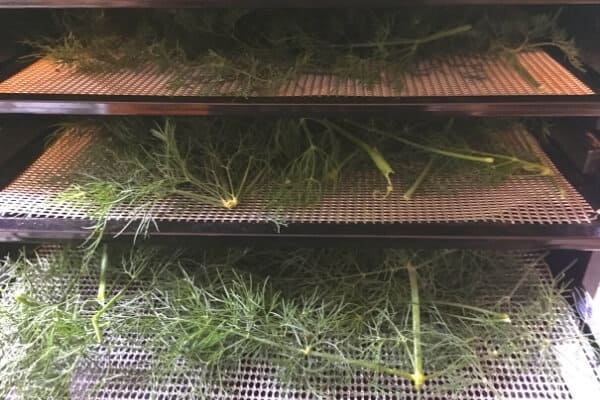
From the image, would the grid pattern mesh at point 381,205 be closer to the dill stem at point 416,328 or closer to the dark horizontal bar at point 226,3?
the dill stem at point 416,328

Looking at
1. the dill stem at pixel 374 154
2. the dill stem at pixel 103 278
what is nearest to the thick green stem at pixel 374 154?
the dill stem at pixel 374 154

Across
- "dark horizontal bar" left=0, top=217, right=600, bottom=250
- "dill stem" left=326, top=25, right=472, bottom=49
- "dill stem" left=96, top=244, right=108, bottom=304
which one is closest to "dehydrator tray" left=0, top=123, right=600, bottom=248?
"dark horizontal bar" left=0, top=217, right=600, bottom=250

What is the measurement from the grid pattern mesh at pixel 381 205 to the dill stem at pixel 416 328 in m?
0.14

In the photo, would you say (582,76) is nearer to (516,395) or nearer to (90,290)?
(516,395)

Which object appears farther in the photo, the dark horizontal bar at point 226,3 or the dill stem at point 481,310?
the dill stem at point 481,310

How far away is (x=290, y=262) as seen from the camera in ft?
3.05

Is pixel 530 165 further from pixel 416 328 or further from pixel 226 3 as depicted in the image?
pixel 226 3

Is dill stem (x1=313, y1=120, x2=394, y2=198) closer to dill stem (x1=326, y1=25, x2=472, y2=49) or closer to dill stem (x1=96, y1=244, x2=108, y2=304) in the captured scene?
dill stem (x1=326, y1=25, x2=472, y2=49)

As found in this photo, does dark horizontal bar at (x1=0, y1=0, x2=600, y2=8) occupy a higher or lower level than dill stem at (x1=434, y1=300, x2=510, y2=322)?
higher

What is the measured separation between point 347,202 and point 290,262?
17cm

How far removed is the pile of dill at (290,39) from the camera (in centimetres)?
83

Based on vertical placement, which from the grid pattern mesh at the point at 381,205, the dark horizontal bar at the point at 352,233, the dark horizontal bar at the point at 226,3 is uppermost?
the dark horizontal bar at the point at 226,3

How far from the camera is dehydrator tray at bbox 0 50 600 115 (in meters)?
0.67

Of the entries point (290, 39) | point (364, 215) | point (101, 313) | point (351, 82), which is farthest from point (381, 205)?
point (101, 313)
